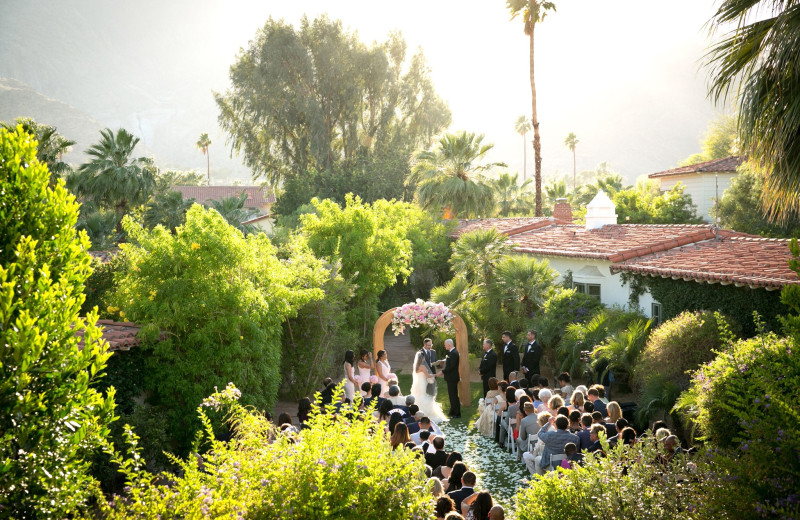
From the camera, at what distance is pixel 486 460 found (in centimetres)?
1228

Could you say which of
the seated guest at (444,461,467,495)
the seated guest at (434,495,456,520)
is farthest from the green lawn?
the seated guest at (434,495,456,520)

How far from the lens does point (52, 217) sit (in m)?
5.61

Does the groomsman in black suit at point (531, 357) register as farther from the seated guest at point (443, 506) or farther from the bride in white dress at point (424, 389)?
the seated guest at point (443, 506)

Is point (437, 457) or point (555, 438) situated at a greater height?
point (555, 438)

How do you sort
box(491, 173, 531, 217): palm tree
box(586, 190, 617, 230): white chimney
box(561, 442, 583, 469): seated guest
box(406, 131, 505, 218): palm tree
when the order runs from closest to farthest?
box(561, 442, 583, 469): seated guest → box(586, 190, 617, 230): white chimney → box(406, 131, 505, 218): palm tree → box(491, 173, 531, 217): palm tree

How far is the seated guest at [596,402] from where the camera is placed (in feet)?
38.8

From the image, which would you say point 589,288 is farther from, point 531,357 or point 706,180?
point 706,180

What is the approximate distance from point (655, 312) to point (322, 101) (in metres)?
31.4

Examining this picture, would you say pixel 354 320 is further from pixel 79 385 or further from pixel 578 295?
pixel 79 385

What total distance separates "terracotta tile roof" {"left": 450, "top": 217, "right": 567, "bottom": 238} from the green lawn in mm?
12314

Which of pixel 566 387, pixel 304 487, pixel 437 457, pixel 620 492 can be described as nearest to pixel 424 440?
pixel 437 457

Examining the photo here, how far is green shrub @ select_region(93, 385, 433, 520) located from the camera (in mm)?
5352

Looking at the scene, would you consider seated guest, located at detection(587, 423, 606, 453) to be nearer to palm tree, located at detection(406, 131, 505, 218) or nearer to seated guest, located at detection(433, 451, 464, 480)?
seated guest, located at detection(433, 451, 464, 480)

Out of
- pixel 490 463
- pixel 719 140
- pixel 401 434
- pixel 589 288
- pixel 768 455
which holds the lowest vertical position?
pixel 490 463
